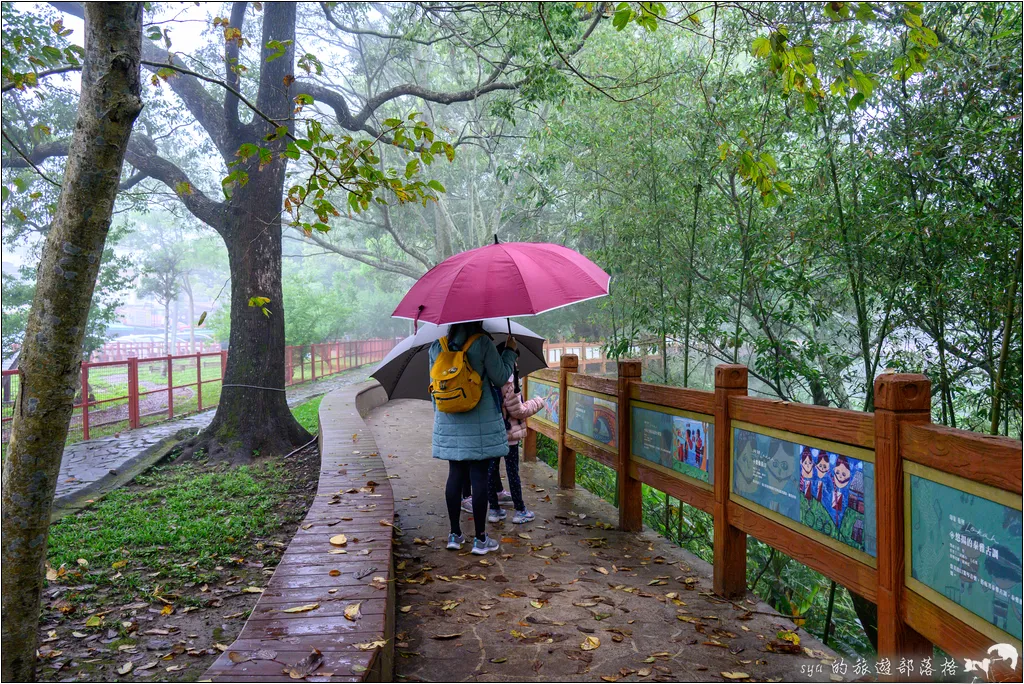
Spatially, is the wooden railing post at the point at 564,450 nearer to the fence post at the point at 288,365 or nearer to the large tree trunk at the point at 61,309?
the large tree trunk at the point at 61,309

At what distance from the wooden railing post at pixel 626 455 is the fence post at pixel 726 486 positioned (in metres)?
1.29

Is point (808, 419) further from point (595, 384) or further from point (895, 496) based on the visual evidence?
point (595, 384)

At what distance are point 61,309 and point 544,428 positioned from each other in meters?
5.58

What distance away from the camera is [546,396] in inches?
312

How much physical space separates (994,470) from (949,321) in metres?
3.41

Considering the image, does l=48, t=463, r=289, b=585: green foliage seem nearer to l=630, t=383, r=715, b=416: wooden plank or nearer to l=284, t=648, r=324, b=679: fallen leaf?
l=284, t=648, r=324, b=679: fallen leaf

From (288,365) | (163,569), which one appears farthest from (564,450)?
(288,365)

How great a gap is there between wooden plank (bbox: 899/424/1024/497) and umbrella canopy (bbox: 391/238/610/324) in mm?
2074

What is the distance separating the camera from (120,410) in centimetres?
1204

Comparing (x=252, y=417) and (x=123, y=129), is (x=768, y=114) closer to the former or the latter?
(x=123, y=129)

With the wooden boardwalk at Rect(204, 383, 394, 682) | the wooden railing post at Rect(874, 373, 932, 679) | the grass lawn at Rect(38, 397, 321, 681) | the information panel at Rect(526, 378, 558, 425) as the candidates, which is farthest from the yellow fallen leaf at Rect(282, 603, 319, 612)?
the information panel at Rect(526, 378, 558, 425)

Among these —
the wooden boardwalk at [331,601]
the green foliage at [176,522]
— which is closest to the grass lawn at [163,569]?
the green foliage at [176,522]

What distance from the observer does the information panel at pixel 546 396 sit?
24.9ft

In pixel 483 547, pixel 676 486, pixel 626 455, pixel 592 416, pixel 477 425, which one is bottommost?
pixel 483 547
